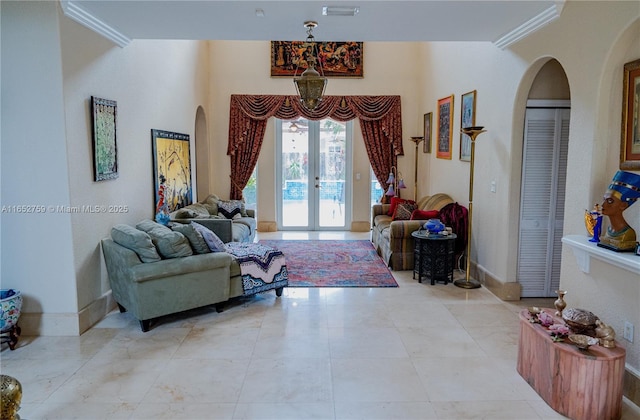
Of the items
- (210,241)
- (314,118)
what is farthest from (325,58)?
(210,241)

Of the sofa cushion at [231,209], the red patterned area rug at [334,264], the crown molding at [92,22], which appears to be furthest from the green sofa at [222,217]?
the crown molding at [92,22]

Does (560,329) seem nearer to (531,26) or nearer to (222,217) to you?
(531,26)

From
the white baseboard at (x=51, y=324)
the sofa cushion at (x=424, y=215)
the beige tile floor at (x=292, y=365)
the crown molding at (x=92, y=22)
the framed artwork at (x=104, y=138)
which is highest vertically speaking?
the crown molding at (x=92, y=22)

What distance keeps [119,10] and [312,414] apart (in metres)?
3.55

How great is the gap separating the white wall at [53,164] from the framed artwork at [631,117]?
4.23m

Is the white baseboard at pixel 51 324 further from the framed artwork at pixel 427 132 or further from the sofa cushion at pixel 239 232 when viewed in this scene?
A: the framed artwork at pixel 427 132

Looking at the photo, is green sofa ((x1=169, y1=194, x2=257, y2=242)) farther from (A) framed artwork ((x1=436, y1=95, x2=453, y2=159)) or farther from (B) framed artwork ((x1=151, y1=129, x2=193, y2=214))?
(A) framed artwork ((x1=436, y1=95, x2=453, y2=159))

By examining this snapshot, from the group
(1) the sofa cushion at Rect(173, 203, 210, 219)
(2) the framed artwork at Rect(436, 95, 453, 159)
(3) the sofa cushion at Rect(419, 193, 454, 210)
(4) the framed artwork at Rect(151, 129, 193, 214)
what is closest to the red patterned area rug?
(3) the sofa cushion at Rect(419, 193, 454, 210)

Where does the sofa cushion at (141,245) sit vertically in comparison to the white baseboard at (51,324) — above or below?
above

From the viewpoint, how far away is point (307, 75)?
4664 mm

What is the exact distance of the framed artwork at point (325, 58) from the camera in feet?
28.4

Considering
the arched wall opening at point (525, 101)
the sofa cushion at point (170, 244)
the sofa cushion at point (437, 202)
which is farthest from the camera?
the sofa cushion at point (437, 202)

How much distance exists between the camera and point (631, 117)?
2990 millimetres

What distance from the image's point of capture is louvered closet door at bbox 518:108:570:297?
4770 millimetres
